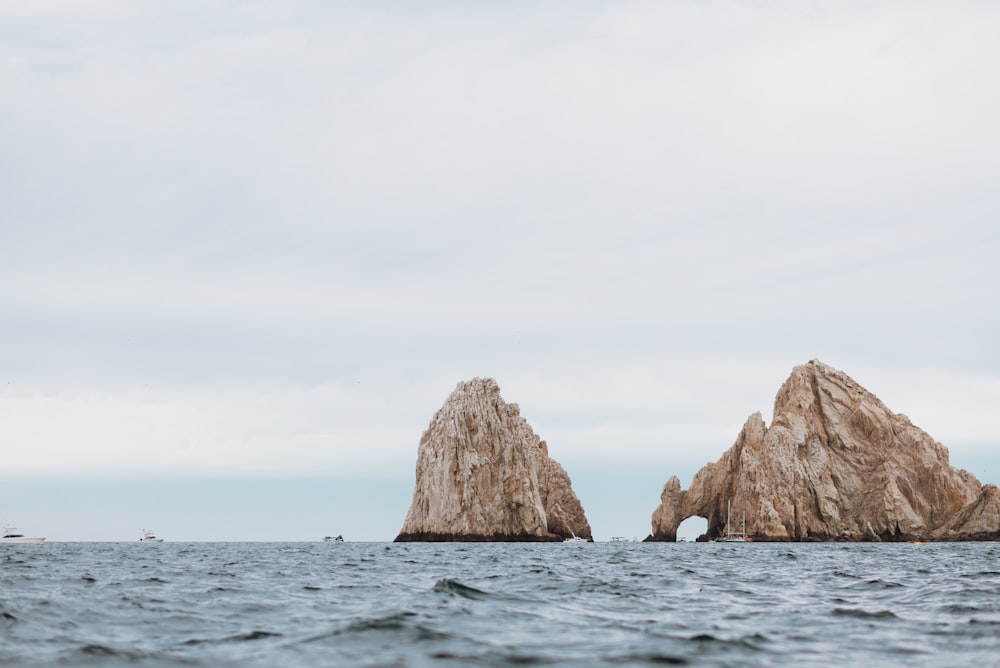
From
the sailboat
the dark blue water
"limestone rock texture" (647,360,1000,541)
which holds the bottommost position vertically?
the dark blue water

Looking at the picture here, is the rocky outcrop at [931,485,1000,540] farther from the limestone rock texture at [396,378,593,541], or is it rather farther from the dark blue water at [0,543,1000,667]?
the dark blue water at [0,543,1000,667]

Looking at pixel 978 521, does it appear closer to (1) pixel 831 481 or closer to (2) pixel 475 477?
(1) pixel 831 481

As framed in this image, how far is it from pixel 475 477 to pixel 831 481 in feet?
218

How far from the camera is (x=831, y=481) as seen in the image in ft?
534

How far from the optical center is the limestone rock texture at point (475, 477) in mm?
143875

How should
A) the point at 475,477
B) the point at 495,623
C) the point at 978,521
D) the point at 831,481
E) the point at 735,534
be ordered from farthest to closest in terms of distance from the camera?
the point at 831,481 < the point at 735,534 < the point at 978,521 < the point at 475,477 < the point at 495,623

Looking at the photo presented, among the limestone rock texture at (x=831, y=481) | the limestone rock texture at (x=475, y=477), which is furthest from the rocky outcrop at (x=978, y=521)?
the limestone rock texture at (x=475, y=477)

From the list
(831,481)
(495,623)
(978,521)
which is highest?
(831,481)

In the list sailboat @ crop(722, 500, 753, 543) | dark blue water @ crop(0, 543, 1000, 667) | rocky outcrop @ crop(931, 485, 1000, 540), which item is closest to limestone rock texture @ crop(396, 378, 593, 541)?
sailboat @ crop(722, 500, 753, 543)

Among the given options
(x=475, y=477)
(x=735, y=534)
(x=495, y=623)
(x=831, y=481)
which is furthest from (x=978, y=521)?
(x=495, y=623)

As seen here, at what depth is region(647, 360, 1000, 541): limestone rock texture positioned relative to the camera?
155 metres

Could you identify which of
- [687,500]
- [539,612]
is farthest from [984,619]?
[687,500]

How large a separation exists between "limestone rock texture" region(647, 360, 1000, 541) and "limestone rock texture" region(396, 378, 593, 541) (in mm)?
36998

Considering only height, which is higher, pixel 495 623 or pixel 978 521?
pixel 978 521
